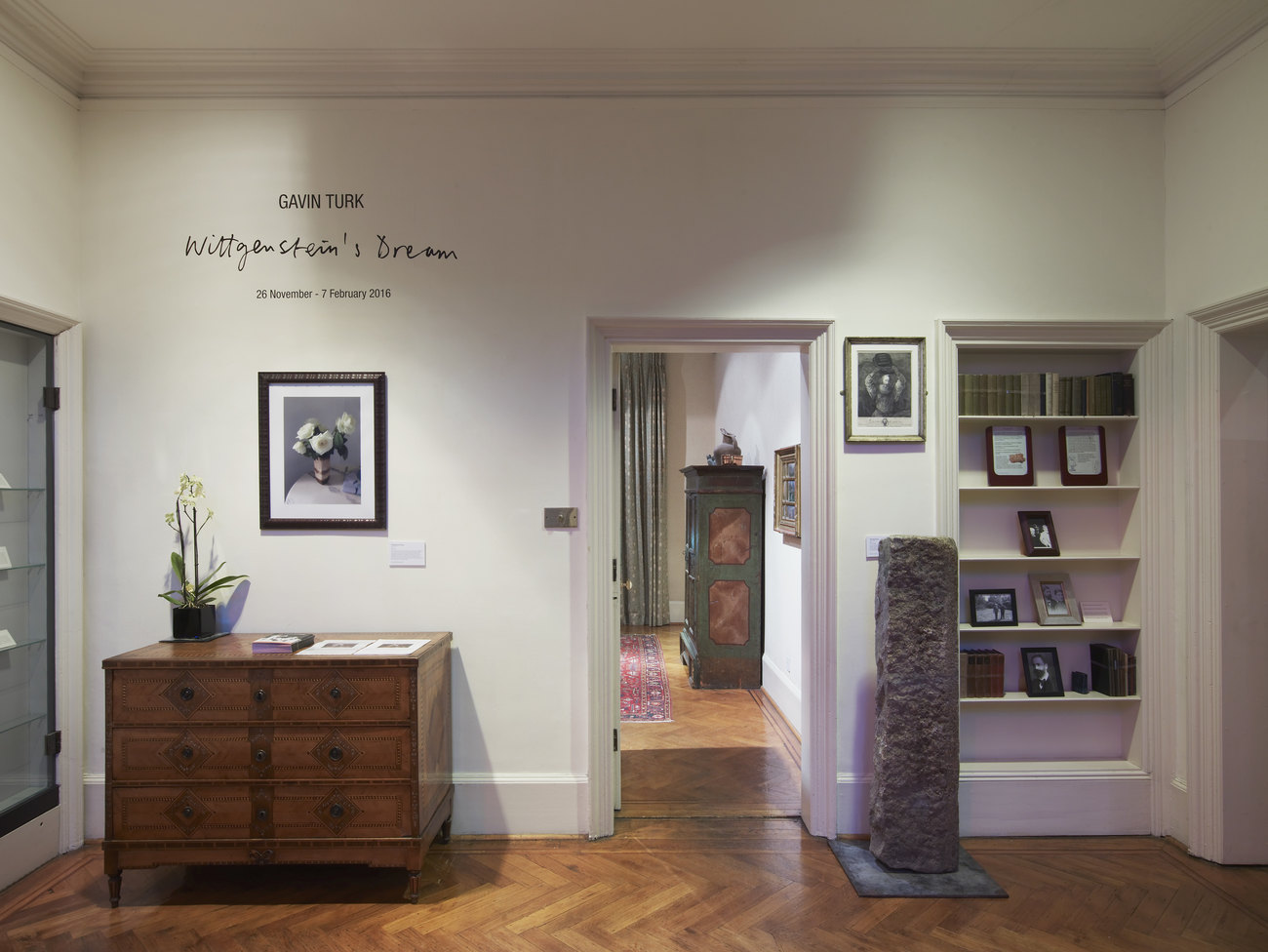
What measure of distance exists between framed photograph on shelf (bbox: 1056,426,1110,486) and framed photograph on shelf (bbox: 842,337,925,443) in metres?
0.71

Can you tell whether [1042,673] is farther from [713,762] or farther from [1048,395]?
[713,762]

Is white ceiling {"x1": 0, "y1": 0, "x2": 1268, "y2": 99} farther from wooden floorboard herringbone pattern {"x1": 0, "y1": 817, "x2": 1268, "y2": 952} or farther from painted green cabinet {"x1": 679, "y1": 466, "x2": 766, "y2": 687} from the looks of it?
wooden floorboard herringbone pattern {"x1": 0, "y1": 817, "x2": 1268, "y2": 952}

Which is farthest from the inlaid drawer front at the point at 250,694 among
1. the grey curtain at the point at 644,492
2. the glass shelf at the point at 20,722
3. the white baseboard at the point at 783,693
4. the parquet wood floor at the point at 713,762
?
the grey curtain at the point at 644,492

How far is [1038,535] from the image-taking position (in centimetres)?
316

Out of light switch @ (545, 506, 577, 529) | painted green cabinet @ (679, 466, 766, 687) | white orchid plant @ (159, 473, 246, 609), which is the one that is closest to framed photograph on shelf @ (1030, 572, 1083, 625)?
light switch @ (545, 506, 577, 529)

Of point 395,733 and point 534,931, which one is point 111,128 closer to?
point 395,733

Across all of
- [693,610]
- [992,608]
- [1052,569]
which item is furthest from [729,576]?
[1052,569]

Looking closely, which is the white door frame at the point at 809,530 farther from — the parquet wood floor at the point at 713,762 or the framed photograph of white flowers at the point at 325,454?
the framed photograph of white flowers at the point at 325,454

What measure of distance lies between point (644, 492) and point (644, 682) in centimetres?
298

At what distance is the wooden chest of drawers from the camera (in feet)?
8.54

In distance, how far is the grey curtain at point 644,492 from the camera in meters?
8.10

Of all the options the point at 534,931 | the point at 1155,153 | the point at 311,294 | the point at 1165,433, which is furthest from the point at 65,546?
the point at 1155,153

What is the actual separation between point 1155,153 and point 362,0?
348cm

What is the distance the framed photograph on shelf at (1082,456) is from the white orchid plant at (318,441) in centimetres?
326
